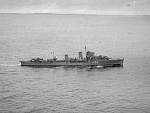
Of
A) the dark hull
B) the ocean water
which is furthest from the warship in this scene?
the ocean water

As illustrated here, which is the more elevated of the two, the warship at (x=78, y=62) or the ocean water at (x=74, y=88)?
the warship at (x=78, y=62)

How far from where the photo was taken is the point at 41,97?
70.7 metres

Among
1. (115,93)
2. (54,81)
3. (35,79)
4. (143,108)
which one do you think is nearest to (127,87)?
(115,93)

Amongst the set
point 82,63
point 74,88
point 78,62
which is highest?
point 78,62

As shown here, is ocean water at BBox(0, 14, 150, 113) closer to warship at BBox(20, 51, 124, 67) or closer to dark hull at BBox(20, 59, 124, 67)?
dark hull at BBox(20, 59, 124, 67)

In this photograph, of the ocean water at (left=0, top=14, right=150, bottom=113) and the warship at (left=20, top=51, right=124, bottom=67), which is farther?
the warship at (left=20, top=51, right=124, bottom=67)

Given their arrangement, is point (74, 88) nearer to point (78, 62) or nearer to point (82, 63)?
point (78, 62)

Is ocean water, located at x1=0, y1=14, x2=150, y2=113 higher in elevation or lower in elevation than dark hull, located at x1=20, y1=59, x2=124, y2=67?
lower

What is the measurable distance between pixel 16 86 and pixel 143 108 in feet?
115

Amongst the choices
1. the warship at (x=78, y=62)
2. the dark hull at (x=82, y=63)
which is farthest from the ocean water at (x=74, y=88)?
the warship at (x=78, y=62)

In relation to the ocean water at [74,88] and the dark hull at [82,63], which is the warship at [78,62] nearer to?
the dark hull at [82,63]

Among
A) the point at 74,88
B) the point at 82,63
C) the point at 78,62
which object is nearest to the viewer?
the point at 74,88

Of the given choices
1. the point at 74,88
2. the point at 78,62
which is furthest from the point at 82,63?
the point at 74,88

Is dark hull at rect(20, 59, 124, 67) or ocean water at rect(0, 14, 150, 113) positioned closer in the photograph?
ocean water at rect(0, 14, 150, 113)
